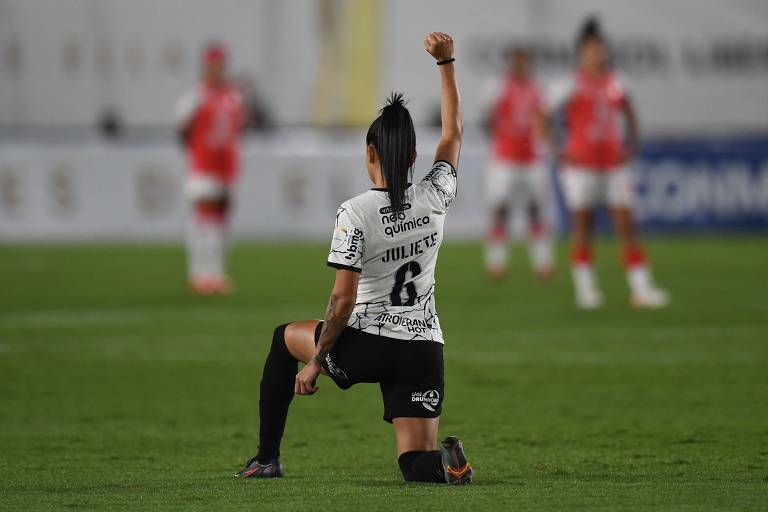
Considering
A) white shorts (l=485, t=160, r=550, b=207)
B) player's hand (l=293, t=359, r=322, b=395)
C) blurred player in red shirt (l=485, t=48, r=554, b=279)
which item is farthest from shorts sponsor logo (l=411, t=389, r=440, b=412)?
white shorts (l=485, t=160, r=550, b=207)

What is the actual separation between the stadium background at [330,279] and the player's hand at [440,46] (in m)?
1.87

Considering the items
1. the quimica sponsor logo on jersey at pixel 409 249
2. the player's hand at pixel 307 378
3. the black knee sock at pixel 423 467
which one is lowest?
the black knee sock at pixel 423 467

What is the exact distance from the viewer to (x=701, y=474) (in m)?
6.49

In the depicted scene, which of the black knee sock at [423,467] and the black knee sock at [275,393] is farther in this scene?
the black knee sock at [275,393]

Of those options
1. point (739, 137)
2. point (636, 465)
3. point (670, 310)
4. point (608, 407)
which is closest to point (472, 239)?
point (739, 137)

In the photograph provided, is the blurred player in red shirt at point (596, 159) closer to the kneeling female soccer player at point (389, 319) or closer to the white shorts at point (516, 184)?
the white shorts at point (516, 184)

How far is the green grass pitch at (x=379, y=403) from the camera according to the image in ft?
19.6

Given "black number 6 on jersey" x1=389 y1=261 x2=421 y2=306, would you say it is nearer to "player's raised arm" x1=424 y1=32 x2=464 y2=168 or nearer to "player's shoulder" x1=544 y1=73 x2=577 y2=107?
"player's raised arm" x1=424 y1=32 x2=464 y2=168

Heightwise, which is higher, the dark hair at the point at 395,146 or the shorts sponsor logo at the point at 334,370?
the dark hair at the point at 395,146

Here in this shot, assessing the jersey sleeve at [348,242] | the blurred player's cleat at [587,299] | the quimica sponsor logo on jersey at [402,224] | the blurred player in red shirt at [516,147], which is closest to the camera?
the jersey sleeve at [348,242]

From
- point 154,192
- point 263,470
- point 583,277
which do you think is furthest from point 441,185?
point 154,192

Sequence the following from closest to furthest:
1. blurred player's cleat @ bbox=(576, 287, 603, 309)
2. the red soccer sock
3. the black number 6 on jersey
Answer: the black number 6 on jersey → blurred player's cleat @ bbox=(576, 287, 603, 309) → the red soccer sock

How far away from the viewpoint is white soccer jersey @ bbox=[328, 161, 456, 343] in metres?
5.98

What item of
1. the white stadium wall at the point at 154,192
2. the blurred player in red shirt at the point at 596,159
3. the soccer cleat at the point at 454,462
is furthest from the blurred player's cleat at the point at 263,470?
the white stadium wall at the point at 154,192
